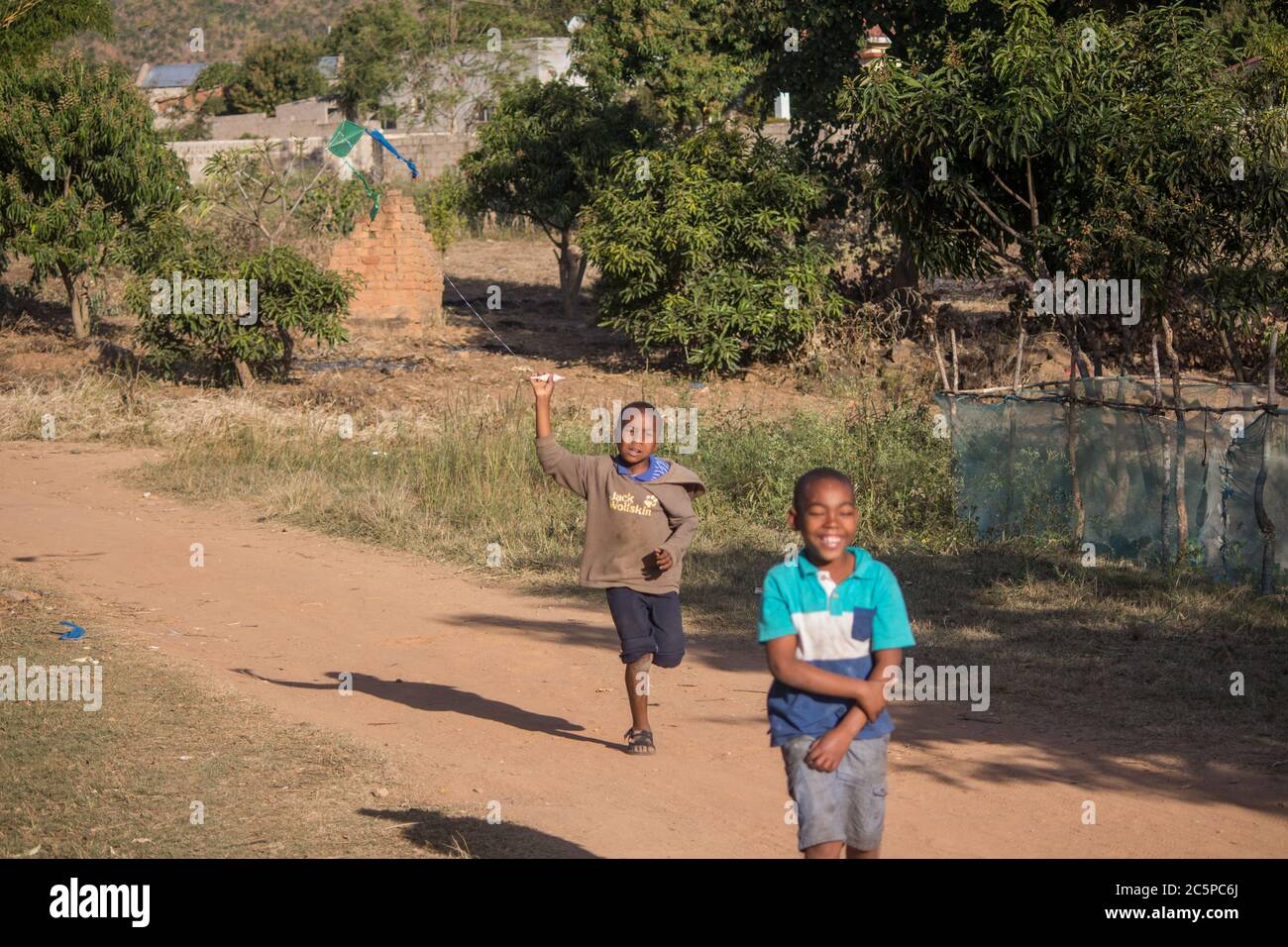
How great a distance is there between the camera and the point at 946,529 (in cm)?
1034

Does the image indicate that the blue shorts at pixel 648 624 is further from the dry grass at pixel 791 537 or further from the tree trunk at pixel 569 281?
the tree trunk at pixel 569 281

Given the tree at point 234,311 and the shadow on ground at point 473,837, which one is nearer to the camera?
the shadow on ground at point 473,837

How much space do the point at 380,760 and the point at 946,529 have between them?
5706 mm

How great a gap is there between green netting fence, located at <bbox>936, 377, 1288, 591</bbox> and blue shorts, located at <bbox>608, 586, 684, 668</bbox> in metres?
4.43

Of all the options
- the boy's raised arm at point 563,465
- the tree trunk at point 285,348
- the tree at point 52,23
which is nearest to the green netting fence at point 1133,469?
the boy's raised arm at point 563,465

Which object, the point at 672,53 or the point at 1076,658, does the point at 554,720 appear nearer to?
the point at 1076,658

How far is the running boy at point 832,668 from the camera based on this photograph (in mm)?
3412

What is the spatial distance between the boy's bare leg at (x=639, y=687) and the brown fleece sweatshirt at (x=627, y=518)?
0.33 meters

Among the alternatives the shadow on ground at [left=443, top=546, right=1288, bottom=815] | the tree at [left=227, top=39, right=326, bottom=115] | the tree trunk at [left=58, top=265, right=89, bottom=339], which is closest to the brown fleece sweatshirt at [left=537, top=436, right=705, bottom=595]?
the shadow on ground at [left=443, top=546, right=1288, bottom=815]

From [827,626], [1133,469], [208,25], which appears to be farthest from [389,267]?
[208,25]

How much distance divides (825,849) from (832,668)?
0.46 meters

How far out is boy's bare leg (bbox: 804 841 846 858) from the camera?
11.3 feet

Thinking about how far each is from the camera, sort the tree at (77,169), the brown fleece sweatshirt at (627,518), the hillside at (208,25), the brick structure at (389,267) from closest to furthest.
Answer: the brown fleece sweatshirt at (627,518) < the tree at (77,169) < the brick structure at (389,267) < the hillside at (208,25)

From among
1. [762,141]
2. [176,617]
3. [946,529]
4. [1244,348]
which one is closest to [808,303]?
[762,141]
